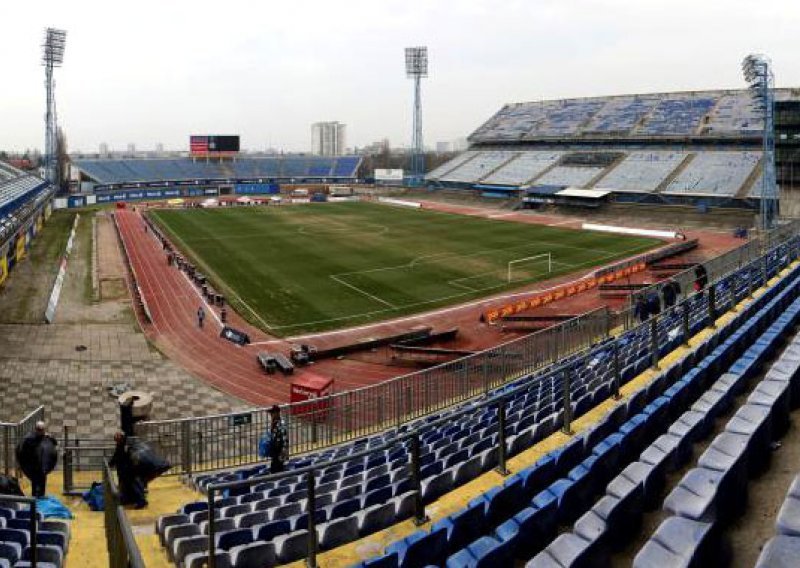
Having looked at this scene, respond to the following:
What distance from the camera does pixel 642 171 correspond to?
79.1 meters

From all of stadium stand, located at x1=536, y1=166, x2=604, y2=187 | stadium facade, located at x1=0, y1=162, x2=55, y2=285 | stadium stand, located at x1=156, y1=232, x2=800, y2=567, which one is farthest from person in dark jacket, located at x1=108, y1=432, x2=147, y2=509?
stadium stand, located at x1=536, y1=166, x2=604, y2=187

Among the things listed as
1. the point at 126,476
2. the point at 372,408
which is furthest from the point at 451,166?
the point at 126,476

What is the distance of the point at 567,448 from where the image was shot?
6.91 metres

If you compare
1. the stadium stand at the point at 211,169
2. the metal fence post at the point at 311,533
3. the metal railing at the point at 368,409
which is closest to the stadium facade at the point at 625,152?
the stadium stand at the point at 211,169

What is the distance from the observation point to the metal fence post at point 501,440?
718 centimetres

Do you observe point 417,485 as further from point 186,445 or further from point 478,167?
point 478,167

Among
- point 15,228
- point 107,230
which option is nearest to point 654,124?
point 107,230

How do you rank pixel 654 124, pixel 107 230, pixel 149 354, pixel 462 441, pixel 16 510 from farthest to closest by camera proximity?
pixel 654 124 < pixel 107 230 < pixel 149 354 < pixel 462 441 < pixel 16 510

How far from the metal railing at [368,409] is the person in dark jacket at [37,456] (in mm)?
2465

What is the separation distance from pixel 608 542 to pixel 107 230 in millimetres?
67444

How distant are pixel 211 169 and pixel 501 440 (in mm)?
121593

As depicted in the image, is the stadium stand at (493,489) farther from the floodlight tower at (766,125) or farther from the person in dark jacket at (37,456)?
the floodlight tower at (766,125)

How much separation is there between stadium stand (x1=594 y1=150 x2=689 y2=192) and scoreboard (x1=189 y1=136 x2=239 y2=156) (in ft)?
232

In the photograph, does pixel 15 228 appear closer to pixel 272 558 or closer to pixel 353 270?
pixel 353 270
